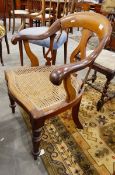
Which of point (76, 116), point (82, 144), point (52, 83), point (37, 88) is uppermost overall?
point (52, 83)

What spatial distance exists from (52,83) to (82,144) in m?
0.73

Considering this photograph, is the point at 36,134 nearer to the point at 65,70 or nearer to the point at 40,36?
the point at 65,70

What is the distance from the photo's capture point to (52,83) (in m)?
0.98

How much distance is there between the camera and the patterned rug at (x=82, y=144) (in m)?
1.29

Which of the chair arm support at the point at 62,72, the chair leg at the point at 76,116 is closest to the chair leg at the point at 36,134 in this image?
the chair arm support at the point at 62,72

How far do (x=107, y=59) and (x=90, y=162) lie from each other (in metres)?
0.95

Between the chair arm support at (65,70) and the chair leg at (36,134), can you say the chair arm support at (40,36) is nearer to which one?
the chair arm support at (65,70)

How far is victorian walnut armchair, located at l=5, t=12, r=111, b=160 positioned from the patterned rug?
13cm

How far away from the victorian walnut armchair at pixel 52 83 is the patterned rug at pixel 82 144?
130mm

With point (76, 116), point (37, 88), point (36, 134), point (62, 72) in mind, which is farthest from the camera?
point (76, 116)

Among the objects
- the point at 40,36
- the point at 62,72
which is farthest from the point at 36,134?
the point at 40,36

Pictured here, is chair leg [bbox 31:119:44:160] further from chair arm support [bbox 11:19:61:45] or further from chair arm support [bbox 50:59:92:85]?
chair arm support [bbox 11:19:61:45]

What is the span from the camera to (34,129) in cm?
114

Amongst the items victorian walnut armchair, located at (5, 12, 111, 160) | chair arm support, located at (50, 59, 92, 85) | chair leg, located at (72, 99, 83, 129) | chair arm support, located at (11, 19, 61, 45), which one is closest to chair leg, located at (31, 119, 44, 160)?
victorian walnut armchair, located at (5, 12, 111, 160)
